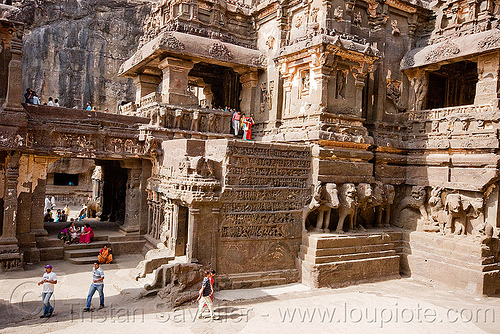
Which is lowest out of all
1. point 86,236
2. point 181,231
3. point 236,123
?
point 86,236

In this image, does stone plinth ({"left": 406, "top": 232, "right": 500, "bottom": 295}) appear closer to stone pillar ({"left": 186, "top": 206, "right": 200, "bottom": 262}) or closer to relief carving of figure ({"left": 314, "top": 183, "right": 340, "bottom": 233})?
relief carving of figure ({"left": 314, "top": 183, "right": 340, "bottom": 233})

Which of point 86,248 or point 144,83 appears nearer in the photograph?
point 86,248

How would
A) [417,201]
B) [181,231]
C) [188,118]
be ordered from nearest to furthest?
1. [181,231]
2. [417,201]
3. [188,118]

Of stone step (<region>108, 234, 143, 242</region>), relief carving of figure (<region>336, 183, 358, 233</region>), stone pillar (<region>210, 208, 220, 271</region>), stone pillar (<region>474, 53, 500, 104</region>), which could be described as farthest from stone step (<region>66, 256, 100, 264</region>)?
stone pillar (<region>474, 53, 500, 104</region>)

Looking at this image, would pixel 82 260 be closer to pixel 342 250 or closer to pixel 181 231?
pixel 181 231

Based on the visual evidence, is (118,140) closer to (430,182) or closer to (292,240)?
(292,240)

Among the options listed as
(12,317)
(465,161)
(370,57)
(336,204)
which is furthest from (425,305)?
(12,317)

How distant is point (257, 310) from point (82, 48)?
2343 centimetres

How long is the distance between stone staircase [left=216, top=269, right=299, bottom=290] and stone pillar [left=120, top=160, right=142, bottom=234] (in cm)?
435

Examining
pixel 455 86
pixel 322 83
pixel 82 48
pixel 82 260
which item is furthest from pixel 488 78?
pixel 82 48

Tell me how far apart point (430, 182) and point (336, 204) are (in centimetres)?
394

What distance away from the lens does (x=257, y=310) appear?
781cm

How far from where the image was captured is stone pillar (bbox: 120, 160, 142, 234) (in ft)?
39.4

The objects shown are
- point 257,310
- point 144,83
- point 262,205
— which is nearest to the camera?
point 257,310
